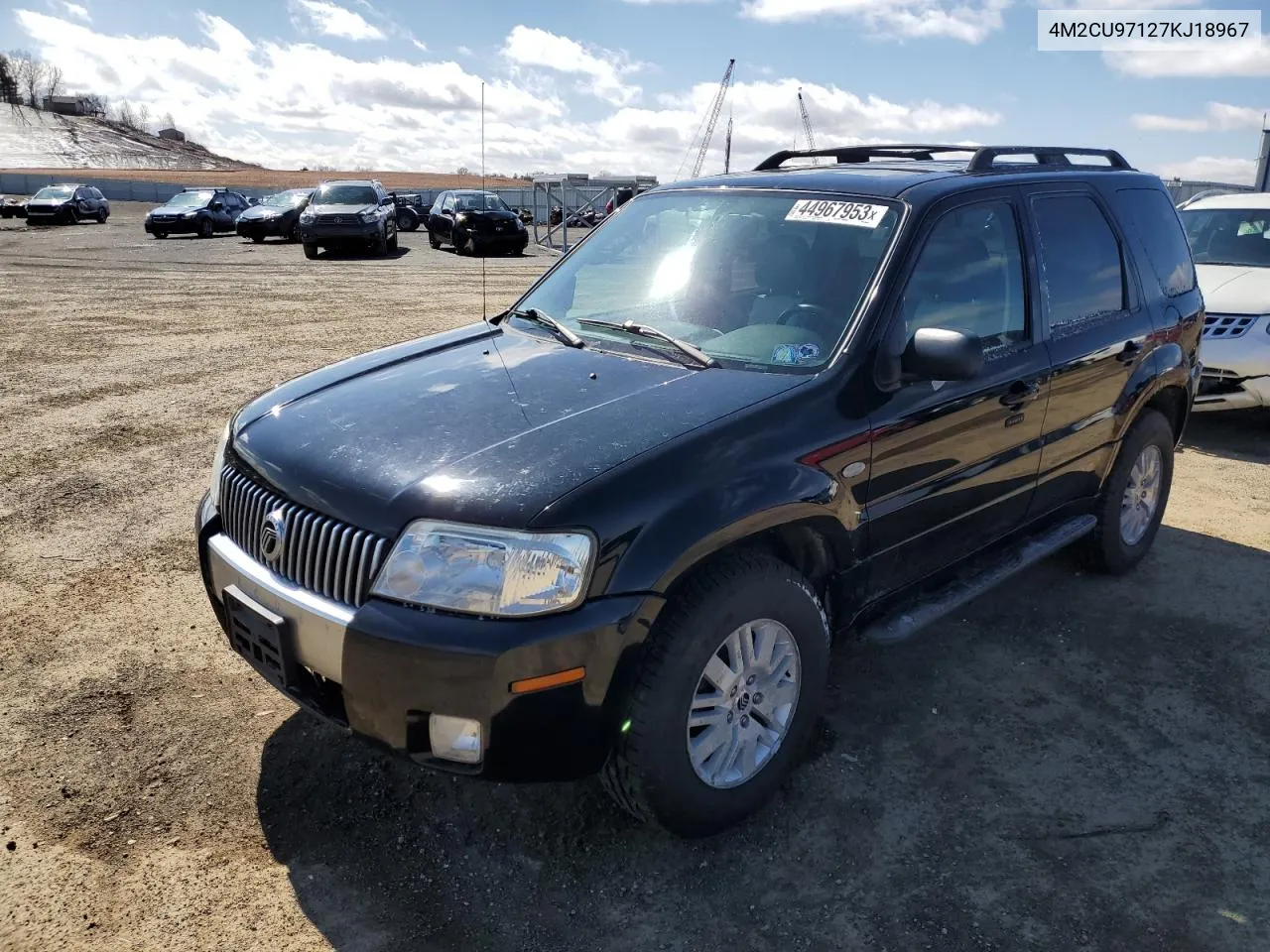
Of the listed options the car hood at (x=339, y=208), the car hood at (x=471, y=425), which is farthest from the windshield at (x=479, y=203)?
the car hood at (x=471, y=425)

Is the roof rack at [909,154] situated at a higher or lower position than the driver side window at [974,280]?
higher

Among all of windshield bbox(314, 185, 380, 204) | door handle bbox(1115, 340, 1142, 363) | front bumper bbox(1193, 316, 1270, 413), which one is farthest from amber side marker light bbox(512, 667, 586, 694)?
windshield bbox(314, 185, 380, 204)

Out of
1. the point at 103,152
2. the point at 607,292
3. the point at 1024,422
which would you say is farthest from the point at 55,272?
the point at 103,152

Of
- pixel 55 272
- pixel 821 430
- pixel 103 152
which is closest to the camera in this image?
pixel 821 430

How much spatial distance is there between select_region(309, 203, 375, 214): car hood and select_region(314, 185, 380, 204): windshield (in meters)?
0.21

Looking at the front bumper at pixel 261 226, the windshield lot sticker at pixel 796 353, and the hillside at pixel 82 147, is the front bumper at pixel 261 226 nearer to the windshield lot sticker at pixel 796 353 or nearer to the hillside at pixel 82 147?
the windshield lot sticker at pixel 796 353

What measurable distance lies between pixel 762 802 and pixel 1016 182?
261 centimetres

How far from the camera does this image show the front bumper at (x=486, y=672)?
2330 mm

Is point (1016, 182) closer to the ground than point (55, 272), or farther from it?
farther from it

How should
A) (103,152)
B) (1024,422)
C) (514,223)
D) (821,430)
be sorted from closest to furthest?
1. (821,430)
2. (1024,422)
3. (514,223)
4. (103,152)

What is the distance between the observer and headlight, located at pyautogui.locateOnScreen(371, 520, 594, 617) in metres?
2.36

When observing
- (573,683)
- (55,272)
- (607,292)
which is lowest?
(55,272)

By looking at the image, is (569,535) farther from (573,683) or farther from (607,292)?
(607,292)

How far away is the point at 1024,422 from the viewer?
3740mm
